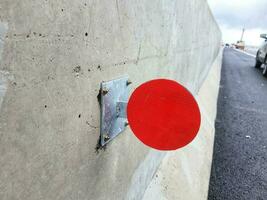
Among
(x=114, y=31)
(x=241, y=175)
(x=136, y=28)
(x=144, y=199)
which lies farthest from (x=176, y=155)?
(x=114, y=31)

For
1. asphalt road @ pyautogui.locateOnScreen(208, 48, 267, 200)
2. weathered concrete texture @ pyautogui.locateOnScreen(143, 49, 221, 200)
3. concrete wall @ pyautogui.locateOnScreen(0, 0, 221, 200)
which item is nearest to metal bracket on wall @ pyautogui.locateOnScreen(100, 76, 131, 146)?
concrete wall @ pyautogui.locateOnScreen(0, 0, 221, 200)

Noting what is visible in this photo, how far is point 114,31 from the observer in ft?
5.54

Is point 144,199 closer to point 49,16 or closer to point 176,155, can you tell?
point 176,155

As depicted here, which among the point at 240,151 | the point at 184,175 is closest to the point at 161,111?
the point at 184,175

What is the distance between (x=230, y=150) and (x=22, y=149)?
474 centimetres

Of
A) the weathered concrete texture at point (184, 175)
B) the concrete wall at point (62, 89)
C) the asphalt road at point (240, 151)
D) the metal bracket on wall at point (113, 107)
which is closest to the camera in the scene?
the concrete wall at point (62, 89)

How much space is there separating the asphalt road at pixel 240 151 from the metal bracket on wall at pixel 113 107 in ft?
7.28

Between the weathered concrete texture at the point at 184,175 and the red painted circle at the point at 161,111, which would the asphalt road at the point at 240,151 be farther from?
the red painted circle at the point at 161,111

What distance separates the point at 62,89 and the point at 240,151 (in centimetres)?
466

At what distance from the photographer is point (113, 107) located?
183 centimetres

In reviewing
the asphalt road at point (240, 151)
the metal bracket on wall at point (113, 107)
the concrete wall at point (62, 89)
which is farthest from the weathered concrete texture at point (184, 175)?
the metal bracket on wall at point (113, 107)

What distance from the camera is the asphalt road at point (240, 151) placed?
411cm

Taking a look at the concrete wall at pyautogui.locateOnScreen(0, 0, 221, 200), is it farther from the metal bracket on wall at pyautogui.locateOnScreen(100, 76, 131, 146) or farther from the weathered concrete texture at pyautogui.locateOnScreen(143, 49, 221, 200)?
the weathered concrete texture at pyautogui.locateOnScreen(143, 49, 221, 200)

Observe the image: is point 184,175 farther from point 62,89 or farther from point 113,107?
point 62,89
